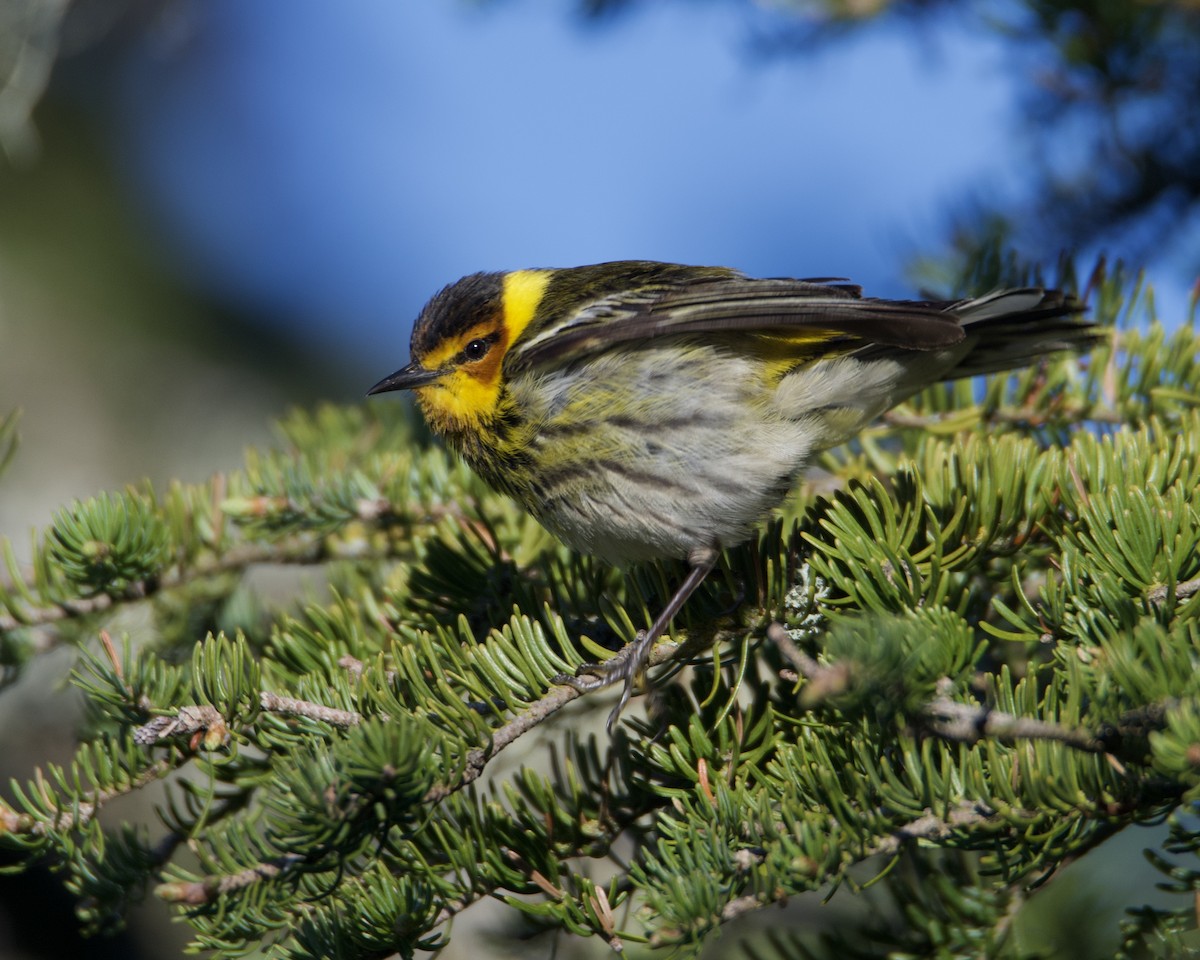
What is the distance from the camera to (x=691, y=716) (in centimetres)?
168

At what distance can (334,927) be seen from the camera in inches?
55.9

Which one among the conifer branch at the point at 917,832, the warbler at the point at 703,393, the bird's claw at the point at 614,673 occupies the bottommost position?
the conifer branch at the point at 917,832

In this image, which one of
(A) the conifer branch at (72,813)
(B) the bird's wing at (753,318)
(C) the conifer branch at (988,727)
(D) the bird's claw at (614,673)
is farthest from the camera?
(B) the bird's wing at (753,318)

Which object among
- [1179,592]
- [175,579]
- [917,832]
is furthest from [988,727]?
[175,579]

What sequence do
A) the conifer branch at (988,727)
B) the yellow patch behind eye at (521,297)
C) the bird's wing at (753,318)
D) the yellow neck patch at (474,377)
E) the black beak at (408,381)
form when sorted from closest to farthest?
the conifer branch at (988,727) → the bird's wing at (753,318) → the yellow neck patch at (474,377) → the black beak at (408,381) → the yellow patch behind eye at (521,297)

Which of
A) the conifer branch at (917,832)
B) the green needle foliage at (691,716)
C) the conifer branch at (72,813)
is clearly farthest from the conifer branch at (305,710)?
the conifer branch at (917,832)

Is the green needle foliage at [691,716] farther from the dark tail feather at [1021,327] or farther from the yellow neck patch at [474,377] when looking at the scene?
the yellow neck patch at [474,377]

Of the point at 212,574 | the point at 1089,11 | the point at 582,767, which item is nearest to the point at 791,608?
the point at 582,767

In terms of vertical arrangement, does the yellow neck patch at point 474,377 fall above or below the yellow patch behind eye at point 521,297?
below

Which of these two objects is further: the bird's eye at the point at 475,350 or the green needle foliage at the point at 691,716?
the bird's eye at the point at 475,350

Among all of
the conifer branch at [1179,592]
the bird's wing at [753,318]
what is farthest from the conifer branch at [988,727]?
the bird's wing at [753,318]

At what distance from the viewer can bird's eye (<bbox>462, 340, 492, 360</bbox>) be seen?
278cm

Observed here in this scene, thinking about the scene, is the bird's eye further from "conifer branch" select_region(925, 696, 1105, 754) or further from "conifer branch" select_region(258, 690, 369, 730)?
"conifer branch" select_region(925, 696, 1105, 754)

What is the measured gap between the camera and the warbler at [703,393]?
226 centimetres
